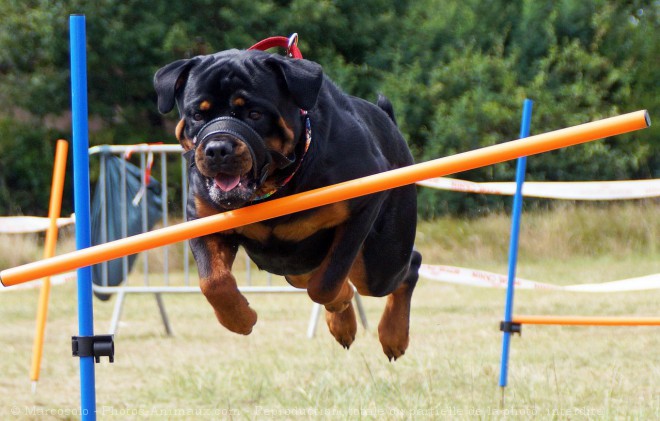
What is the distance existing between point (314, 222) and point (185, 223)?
58 centimetres

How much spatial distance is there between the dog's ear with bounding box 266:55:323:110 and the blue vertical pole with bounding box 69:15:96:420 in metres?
0.60

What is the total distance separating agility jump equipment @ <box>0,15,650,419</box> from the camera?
8.25 feet

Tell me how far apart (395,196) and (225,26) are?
15618mm

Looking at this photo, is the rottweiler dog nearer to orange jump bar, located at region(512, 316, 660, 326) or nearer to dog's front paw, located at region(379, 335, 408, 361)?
dog's front paw, located at region(379, 335, 408, 361)

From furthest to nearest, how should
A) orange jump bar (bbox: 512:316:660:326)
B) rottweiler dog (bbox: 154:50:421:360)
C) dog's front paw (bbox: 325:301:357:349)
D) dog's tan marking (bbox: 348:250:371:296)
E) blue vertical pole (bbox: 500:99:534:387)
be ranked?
blue vertical pole (bbox: 500:99:534:387) < orange jump bar (bbox: 512:316:660:326) < dog's front paw (bbox: 325:301:357:349) < dog's tan marking (bbox: 348:250:371:296) < rottweiler dog (bbox: 154:50:421:360)

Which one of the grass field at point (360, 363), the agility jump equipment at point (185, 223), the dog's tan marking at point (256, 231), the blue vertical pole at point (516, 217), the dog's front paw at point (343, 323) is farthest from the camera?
the blue vertical pole at point (516, 217)

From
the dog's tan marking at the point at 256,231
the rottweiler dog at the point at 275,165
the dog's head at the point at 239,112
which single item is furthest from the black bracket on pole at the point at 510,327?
the dog's head at the point at 239,112

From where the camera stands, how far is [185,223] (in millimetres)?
2781

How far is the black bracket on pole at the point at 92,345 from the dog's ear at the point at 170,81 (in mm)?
756

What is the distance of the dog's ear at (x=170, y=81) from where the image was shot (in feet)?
9.98

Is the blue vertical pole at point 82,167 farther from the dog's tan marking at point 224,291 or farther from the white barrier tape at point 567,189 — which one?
the white barrier tape at point 567,189

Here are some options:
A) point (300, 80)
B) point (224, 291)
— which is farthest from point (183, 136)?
point (224, 291)

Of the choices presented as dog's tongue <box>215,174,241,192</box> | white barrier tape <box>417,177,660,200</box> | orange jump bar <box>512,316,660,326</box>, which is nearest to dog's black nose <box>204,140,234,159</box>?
dog's tongue <box>215,174,241,192</box>

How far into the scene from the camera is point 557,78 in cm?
1625
